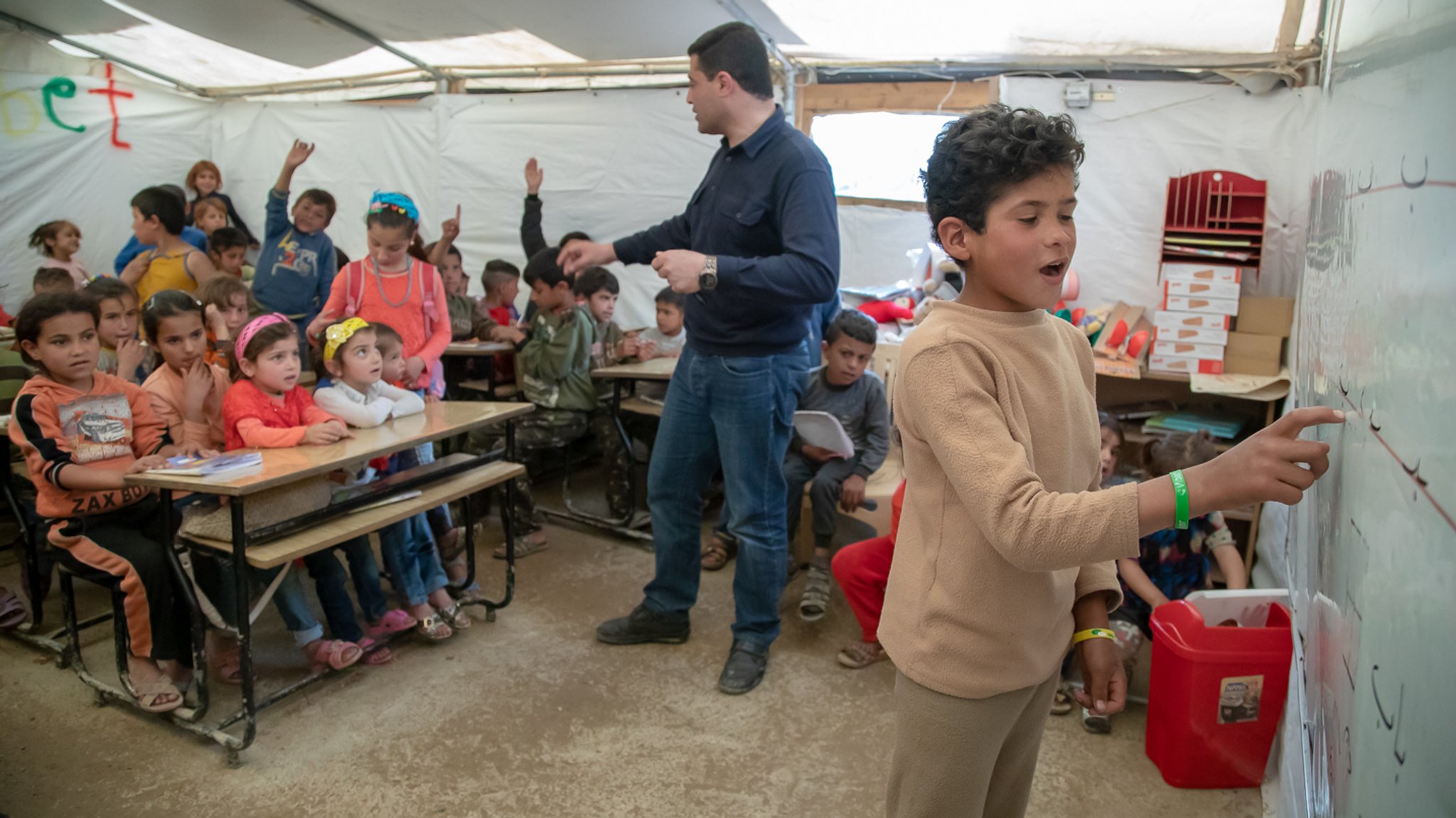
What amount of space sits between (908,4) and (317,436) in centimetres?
305

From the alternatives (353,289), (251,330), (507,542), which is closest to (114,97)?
(353,289)

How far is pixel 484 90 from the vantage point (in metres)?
6.25

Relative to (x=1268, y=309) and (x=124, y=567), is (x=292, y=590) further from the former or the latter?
(x=1268, y=309)

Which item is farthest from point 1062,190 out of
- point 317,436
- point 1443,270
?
point 317,436

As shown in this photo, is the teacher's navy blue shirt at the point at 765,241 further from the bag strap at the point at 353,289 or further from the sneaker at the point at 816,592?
the bag strap at the point at 353,289

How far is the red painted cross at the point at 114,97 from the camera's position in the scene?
6.73m

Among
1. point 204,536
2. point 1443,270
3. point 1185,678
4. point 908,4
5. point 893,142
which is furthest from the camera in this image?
point 893,142

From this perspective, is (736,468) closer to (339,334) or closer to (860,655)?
(860,655)

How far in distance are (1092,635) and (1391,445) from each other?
80 cm

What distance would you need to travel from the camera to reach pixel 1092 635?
1.42 metres

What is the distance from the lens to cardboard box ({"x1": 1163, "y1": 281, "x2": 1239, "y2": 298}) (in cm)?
426

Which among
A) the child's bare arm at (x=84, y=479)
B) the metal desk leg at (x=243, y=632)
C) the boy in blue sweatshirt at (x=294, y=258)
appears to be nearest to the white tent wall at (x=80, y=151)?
the boy in blue sweatshirt at (x=294, y=258)

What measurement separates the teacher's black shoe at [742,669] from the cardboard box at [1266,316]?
8.92 ft

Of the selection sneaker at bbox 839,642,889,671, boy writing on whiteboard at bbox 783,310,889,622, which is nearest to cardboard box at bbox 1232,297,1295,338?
boy writing on whiteboard at bbox 783,310,889,622
